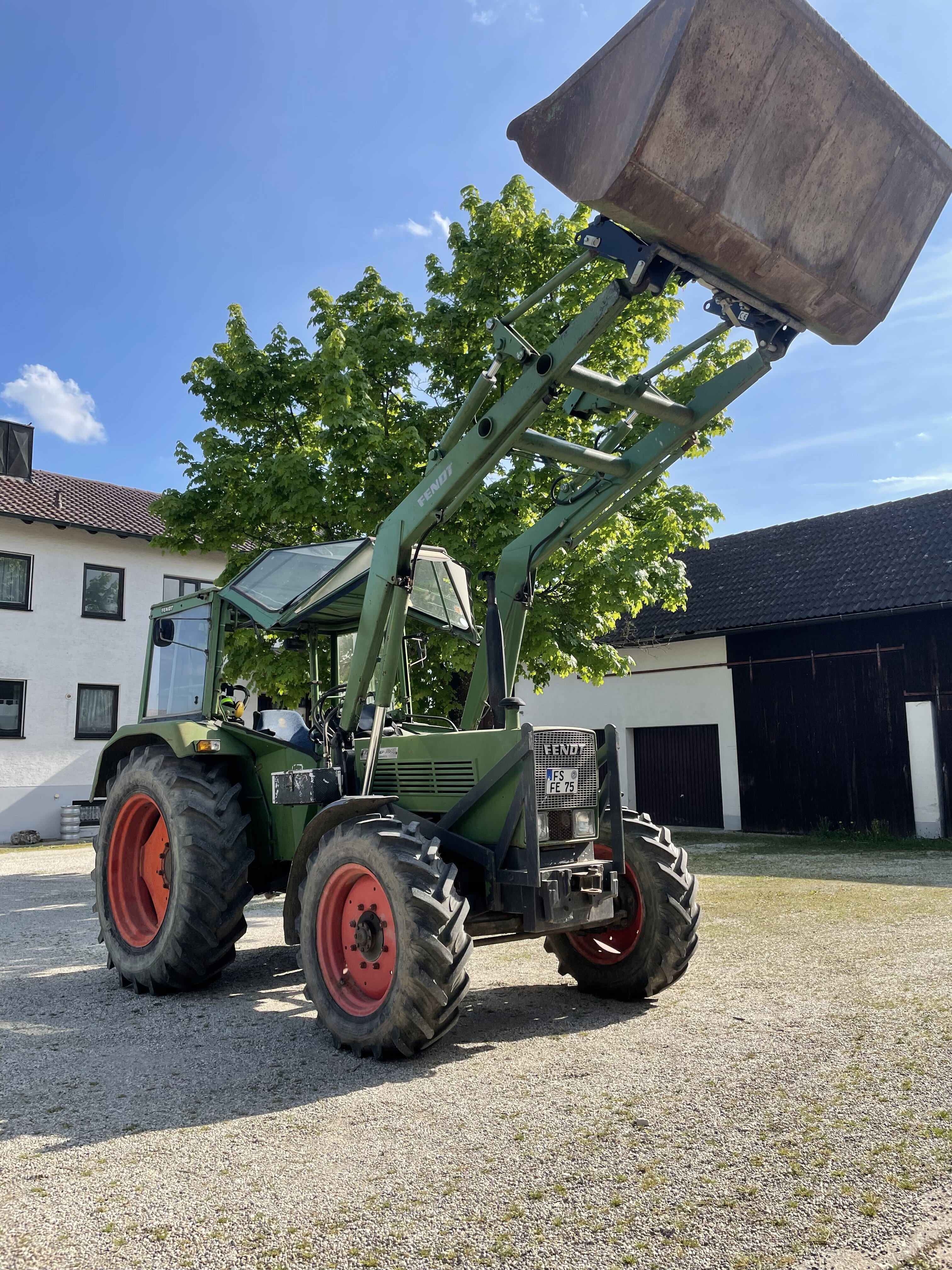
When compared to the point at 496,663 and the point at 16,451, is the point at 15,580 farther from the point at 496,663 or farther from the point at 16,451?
the point at 496,663

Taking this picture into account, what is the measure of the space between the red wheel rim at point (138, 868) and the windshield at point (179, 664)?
30.8 inches

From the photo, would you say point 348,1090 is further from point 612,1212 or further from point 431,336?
point 431,336

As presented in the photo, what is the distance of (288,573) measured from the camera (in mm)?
7137

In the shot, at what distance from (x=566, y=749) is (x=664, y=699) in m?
16.8

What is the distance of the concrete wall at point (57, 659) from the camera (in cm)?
2155

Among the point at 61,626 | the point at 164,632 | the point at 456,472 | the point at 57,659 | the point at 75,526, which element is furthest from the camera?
the point at 61,626

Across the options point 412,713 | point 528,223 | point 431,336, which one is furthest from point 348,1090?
point 528,223

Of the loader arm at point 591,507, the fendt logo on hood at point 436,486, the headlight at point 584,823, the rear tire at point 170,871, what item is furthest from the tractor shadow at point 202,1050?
the fendt logo on hood at point 436,486

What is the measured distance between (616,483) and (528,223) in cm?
829

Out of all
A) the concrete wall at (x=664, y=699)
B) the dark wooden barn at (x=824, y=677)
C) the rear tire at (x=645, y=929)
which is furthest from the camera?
the concrete wall at (x=664, y=699)

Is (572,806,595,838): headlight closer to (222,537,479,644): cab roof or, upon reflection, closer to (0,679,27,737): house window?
(222,537,479,644): cab roof

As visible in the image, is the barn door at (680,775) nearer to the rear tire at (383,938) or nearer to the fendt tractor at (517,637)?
the fendt tractor at (517,637)

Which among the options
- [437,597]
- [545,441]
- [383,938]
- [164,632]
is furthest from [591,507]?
[164,632]

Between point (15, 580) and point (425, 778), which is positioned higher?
point (15, 580)
